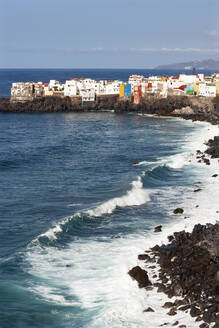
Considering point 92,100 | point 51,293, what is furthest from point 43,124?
point 51,293

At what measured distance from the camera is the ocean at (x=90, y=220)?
772 inches

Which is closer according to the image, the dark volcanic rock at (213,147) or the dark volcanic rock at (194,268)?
the dark volcanic rock at (194,268)

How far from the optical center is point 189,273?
69.5 feet

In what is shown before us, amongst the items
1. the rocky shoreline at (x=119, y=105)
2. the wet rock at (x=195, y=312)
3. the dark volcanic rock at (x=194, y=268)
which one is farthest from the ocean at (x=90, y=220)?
the rocky shoreline at (x=119, y=105)

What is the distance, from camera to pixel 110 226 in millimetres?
29219

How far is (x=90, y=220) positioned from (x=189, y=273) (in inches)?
405

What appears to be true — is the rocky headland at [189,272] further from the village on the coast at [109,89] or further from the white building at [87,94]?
the white building at [87,94]

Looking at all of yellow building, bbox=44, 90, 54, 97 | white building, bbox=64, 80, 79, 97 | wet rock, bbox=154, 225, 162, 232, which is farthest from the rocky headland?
yellow building, bbox=44, 90, 54, 97

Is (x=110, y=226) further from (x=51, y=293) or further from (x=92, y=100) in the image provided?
(x=92, y=100)

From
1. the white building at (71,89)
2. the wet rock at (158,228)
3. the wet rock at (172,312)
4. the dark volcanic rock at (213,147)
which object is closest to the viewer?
the wet rock at (172,312)

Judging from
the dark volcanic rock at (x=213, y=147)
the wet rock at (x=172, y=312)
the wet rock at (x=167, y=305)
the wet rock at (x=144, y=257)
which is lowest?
the wet rock at (x=172, y=312)

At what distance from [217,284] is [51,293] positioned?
6.88 metres

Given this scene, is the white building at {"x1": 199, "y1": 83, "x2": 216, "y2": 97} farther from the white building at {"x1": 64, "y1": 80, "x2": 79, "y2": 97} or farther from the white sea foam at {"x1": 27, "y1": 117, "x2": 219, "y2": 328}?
the white sea foam at {"x1": 27, "y1": 117, "x2": 219, "y2": 328}

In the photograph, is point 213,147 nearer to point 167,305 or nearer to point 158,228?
point 158,228
